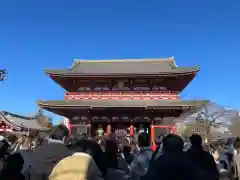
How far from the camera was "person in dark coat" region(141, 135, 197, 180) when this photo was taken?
300cm

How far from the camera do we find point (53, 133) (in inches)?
163

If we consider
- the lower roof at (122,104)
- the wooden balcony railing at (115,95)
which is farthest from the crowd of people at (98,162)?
the wooden balcony railing at (115,95)

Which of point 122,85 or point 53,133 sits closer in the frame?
point 53,133

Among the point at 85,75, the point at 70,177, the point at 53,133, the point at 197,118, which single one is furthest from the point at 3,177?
the point at 197,118

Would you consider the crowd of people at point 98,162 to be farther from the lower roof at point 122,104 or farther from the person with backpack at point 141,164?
the lower roof at point 122,104

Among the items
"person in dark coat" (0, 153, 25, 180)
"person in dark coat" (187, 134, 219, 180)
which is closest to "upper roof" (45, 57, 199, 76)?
"person in dark coat" (187, 134, 219, 180)

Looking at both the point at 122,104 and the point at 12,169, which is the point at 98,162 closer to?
the point at 12,169

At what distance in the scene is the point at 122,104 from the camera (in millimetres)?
19641

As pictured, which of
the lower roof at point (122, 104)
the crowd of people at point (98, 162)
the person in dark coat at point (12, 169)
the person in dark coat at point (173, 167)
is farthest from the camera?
the lower roof at point (122, 104)

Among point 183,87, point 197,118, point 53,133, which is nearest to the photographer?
point 53,133

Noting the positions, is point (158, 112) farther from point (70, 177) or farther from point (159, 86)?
point (70, 177)

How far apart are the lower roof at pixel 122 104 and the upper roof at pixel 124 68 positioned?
193 centimetres

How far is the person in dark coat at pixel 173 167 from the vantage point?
3.00 metres

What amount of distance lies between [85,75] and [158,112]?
5.64 metres
